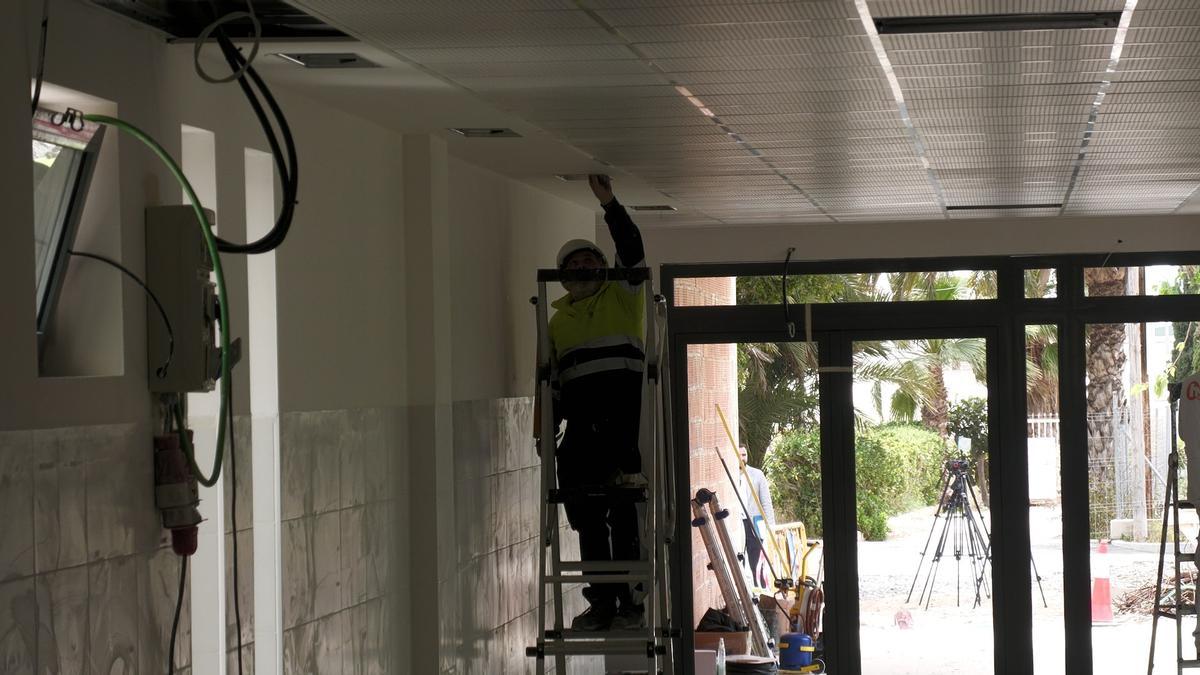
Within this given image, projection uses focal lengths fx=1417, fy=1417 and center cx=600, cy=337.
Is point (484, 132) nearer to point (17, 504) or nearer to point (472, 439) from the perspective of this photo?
point (472, 439)

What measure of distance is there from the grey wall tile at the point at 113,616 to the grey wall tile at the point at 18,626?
21 cm

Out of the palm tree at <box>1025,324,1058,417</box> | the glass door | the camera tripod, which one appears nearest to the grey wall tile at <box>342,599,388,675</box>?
the glass door

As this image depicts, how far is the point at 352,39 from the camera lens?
345 centimetres

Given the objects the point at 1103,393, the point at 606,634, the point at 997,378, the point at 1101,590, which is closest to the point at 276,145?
the point at 606,634

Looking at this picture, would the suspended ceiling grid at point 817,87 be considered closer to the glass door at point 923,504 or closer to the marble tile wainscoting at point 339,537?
the marble tile wainscoting at point 339,537

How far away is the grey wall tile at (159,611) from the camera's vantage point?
307 cm

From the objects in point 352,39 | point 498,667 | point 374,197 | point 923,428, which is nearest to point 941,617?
point 923,428

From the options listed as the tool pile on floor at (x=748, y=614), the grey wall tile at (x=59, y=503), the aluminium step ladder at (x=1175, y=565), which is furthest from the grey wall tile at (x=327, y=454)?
the aluminium step ladder at (x=1175, y=565)

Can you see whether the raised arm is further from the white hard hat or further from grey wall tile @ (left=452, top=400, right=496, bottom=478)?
grey wall tile @ (left=452, top=400, right=496, bottom=478)

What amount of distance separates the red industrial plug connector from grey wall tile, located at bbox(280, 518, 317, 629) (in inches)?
31.2

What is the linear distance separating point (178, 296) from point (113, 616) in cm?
71

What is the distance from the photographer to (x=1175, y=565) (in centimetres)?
755

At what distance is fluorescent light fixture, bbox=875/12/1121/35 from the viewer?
3.09m

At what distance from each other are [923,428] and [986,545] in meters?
0.73
